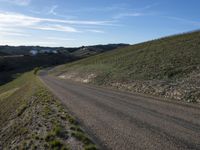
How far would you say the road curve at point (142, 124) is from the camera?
442 inches

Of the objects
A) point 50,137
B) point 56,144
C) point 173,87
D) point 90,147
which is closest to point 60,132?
point 50,137

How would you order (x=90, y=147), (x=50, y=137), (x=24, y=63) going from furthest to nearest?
(x=24, y=63) → (x=50, y=137) → (x=90, y=147)

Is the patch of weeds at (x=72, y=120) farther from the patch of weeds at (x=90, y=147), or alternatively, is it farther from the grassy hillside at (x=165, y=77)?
the grassy hillside at (x=165, y=77)

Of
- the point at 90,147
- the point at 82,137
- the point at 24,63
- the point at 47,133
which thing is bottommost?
the point at 24,63

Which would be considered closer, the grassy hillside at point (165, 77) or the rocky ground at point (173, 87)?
the rocky ground at point (173, 87)

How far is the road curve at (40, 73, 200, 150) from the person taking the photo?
1123 centimetres

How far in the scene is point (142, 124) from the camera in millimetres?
14281

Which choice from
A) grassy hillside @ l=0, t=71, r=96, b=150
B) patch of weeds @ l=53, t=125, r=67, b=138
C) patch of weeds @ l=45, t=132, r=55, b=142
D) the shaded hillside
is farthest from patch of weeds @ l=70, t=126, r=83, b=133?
the shaded hillside

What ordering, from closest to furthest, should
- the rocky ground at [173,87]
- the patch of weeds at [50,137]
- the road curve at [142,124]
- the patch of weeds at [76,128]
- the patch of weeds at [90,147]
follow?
the patch of weeds at [90,147]
the road curve at [142,124]
the patch of weeds at [50,137]
the patch of weeds at [76,128]
the rocky ground at [173,87]

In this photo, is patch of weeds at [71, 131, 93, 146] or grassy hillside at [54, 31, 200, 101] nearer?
patch of weeds at [71, 131, 93, 146]

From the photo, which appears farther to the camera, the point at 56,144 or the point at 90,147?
the point at 56,144

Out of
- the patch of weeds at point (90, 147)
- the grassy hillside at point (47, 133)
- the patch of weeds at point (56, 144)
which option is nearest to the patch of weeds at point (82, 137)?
the grassy hillside at point (47, 133)

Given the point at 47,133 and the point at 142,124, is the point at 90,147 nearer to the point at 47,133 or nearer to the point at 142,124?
the point at 47,133

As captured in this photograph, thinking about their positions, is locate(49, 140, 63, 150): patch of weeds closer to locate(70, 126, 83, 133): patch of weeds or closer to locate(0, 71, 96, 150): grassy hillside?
locate(0, 71, 96, 150): grassy hillside
